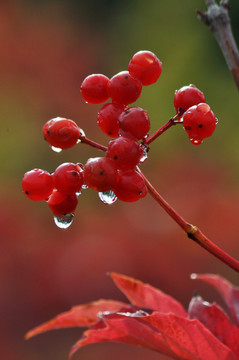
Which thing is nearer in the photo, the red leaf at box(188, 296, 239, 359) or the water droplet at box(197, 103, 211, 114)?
the water droplet at box(197, 103, 211, 114)

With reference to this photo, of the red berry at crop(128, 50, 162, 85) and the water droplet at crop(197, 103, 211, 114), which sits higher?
the red berry at crop(128, 50, 162, 85)

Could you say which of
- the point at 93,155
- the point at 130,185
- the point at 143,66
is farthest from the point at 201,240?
the point at 93,155

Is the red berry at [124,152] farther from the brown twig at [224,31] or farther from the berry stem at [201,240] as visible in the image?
the brown twig at [224,31]

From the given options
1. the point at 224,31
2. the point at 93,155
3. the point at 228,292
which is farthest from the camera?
the point at 93,155

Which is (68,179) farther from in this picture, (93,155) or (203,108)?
(93,155)

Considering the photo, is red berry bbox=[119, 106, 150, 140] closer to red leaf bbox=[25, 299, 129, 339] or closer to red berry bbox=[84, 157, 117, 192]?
red berry bbox=[84, 157, 117, 192]

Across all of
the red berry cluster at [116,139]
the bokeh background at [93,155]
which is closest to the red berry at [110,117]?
the red berry cluster at [116,139]

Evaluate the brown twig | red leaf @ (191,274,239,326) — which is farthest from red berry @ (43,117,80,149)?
red leaf @ (191,274,239,326)
